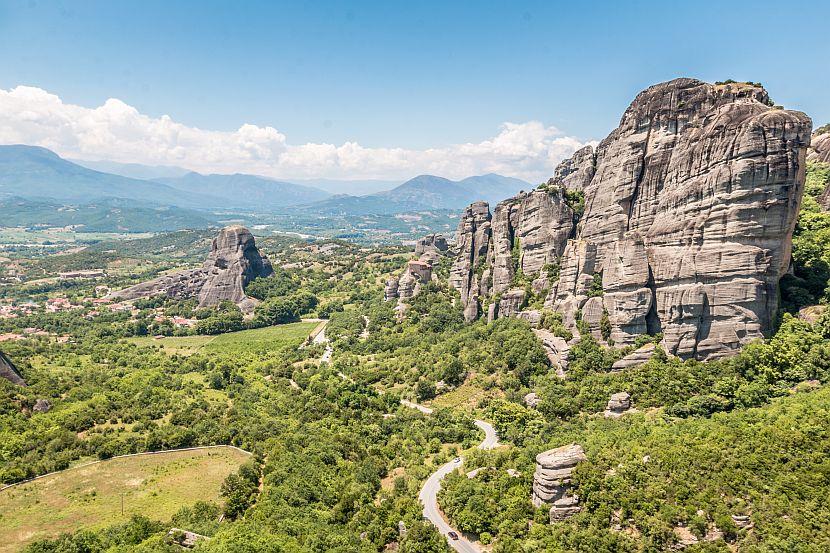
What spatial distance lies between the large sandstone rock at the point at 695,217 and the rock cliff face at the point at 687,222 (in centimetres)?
11

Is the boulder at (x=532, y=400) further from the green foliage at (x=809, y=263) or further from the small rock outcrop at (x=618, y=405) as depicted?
the green foliage at (x=809, y=263)

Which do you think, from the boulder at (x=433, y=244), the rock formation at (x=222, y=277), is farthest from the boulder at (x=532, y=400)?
the boulder at (x=433, y=244)

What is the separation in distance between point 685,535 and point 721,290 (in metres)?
24.7

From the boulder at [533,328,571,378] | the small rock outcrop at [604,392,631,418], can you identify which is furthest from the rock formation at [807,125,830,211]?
the small rock outcrop at [604,392,631,418]

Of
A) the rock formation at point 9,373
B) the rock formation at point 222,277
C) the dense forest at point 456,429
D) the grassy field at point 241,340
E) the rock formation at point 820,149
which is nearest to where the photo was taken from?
the dense forest at point 456,429

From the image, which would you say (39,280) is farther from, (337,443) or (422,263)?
(337,443)

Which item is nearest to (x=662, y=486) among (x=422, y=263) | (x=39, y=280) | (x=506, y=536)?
(x=506, y=536)

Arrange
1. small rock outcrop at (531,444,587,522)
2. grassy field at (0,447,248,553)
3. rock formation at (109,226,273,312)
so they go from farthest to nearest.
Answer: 1. rock formation at (109,226,273,312)
2. grassy field at (0,447,248,553)
3. small rock outcrop at (531,444,587,522)

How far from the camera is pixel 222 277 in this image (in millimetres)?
125062

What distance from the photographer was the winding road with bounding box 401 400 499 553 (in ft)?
121

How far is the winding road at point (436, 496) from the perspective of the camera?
37.0m

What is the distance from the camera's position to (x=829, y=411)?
111 feet

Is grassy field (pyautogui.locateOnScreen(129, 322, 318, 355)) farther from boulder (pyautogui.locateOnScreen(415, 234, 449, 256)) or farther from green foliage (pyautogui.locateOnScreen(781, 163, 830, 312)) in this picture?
green foliage (pyautogui.locateOnScreen(781, 163, 830, 312))

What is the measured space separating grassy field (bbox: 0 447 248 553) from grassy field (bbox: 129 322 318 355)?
41035 millimetres
